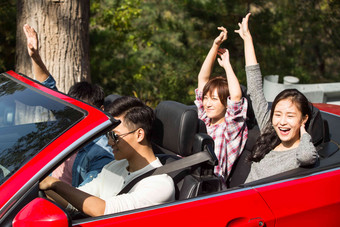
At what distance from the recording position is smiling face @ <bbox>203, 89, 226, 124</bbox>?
324cm

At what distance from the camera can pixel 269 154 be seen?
286cm

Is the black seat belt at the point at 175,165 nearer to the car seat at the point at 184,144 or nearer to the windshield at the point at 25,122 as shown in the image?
the car seat at the point at 184,144

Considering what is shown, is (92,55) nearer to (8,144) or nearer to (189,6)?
(189,6)

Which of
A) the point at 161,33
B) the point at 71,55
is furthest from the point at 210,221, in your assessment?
the point at 161,33

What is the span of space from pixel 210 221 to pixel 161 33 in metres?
8.03

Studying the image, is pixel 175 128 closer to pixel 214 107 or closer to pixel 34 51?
pixel 214 107

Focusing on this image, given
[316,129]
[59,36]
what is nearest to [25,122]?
[316,129]

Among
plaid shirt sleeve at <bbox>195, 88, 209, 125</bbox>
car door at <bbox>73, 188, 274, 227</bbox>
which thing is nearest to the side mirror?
car door at <bbox>73, 188, 274, 227</bbox>

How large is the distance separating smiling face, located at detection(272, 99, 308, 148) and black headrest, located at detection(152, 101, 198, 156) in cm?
54

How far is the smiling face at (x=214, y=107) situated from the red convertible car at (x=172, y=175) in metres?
0.52

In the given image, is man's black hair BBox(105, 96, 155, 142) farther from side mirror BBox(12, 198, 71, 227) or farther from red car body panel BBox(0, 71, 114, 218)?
side mirror BBox(12, 198, 71, 227)

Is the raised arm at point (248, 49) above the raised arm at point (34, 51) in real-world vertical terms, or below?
above

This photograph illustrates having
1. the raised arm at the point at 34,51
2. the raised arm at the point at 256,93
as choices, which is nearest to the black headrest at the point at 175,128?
the raised arm at the point at 256,93

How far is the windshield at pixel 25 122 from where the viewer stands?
1872mm
